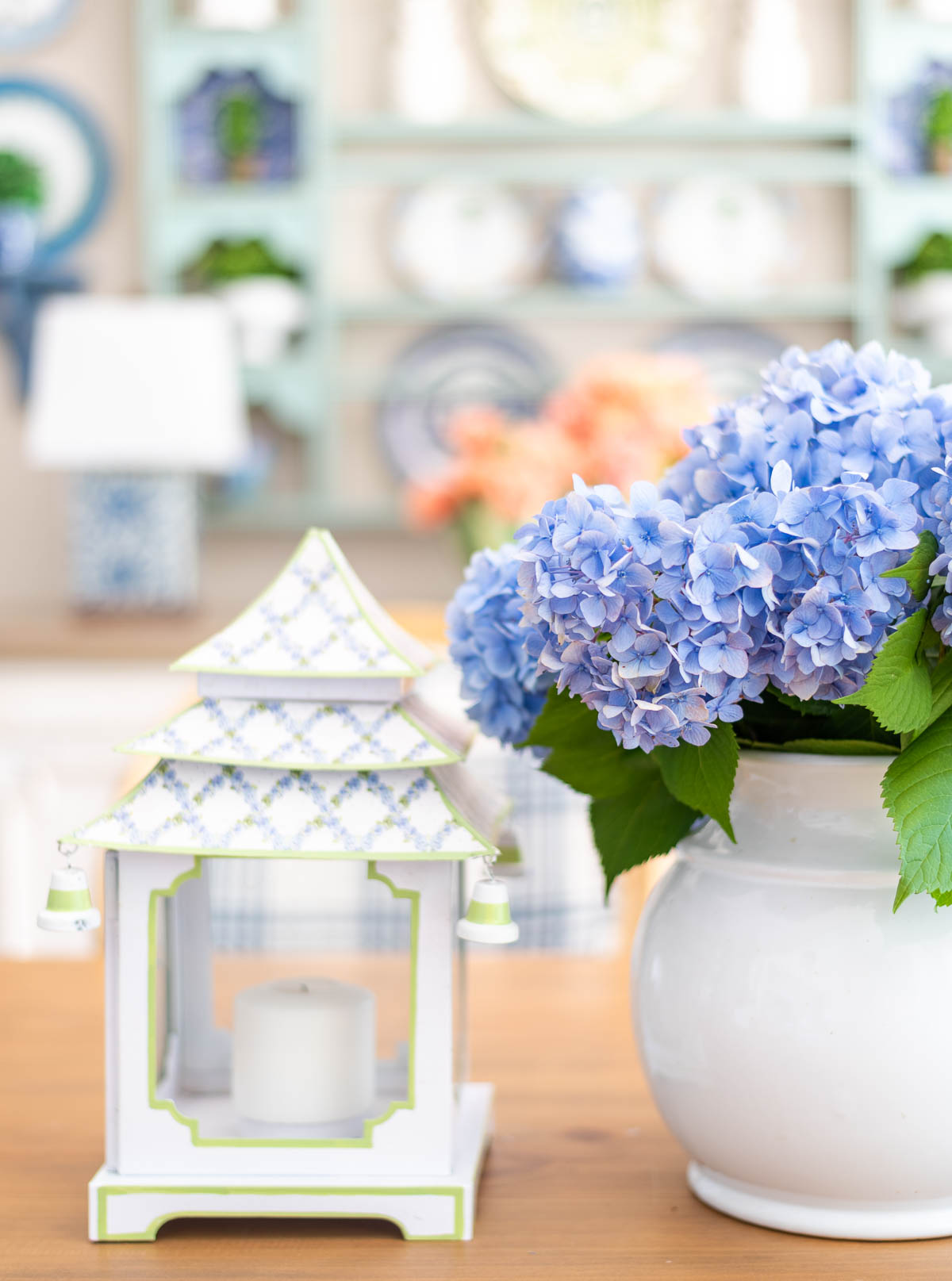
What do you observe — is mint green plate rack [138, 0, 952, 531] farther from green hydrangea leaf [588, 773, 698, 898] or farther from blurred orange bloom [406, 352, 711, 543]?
green hydrangea leaf [588, 773, 698, 898]

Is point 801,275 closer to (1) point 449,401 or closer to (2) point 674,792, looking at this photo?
(1) point 449,401

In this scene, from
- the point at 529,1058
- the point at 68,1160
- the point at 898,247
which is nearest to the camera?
the point at 68,1160

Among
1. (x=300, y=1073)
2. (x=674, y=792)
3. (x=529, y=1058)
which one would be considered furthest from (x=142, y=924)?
(x=529, y=1058)

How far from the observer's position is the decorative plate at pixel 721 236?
316cm

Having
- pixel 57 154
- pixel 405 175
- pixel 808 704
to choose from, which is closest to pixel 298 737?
pixel 808 704

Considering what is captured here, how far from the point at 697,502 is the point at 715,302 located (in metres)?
2.56

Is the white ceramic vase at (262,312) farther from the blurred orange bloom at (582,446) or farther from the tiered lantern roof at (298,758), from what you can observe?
the tiered lantern roof at (298,758)

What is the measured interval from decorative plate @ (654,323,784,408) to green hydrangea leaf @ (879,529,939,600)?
2.67 m

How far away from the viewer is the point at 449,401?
321 cm

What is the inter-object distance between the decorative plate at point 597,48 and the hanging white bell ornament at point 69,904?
9.02 feet

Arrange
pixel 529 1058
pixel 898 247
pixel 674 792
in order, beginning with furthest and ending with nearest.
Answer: pixel 898 247 < pixel 529 1058 < pixel 674 792

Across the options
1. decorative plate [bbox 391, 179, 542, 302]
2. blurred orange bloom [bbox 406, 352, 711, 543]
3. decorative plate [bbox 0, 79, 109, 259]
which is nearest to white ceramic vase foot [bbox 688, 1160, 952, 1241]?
blurred orange bloom [bbox 406, 352, 711, 543]

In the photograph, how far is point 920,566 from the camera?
58 centimetres

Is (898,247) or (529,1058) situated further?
(898,247)
